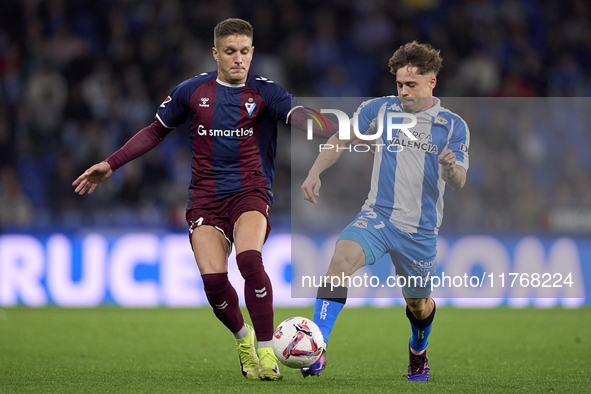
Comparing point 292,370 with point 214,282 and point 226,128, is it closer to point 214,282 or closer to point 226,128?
point 214,282

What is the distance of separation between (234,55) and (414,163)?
135cm

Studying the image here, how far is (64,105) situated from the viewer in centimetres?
1290

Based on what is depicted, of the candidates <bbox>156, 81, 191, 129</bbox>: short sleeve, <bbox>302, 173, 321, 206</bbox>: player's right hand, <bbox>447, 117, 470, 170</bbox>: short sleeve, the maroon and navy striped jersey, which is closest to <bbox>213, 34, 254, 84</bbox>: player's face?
the maroon and navy striped jersey

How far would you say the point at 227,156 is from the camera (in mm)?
5148

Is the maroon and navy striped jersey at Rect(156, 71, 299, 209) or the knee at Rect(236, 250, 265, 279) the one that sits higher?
the maroon and navy striped jersey at Rect(156, 71, 299, 209)

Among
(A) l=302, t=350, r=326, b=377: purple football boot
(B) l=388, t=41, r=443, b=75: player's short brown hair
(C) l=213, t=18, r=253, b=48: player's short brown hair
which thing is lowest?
(A) l=302, t=350, r=326, b=377: purple football boot

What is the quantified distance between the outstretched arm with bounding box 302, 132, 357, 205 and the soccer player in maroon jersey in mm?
235

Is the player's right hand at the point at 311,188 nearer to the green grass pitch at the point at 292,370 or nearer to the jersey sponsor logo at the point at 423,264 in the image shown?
the jersey sponsor logo at the point at 423,264

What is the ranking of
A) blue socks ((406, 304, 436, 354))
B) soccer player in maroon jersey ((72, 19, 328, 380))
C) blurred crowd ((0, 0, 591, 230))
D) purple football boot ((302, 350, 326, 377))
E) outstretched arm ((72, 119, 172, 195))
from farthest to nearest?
blurred crowd ((0, 0, 591, 230)) → blue socks ((406, 304, 436, 354)) → outstretched arm ((72, 119, 172, 195)) → soccer player in maroon jersey ((72, 19, 328, 380)) → purple football boot ((302, 350, 326, 377))

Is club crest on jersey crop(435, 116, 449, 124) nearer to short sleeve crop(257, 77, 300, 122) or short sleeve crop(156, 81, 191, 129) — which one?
short sleeve crop(257, 77, 300, 122)

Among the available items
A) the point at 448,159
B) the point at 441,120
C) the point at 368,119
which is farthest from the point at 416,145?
the point at 448,159

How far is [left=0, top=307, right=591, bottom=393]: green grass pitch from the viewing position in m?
4.74

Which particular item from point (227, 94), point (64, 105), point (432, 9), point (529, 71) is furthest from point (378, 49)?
point (227, 94)

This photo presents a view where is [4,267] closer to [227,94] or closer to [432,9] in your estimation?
[227,94]
